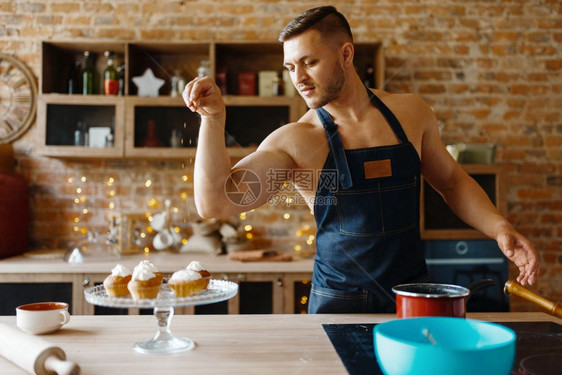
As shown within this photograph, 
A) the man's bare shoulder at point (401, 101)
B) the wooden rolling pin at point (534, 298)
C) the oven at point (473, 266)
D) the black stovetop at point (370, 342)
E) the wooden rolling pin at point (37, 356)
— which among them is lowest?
the oven at point (473, 266)

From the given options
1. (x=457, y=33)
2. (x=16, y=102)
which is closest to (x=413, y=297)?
(x=457, y=33)

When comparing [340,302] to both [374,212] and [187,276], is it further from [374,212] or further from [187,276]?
[187,276]

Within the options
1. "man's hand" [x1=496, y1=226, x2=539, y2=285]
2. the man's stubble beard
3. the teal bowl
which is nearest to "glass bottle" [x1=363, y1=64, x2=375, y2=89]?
the man's stubble beard

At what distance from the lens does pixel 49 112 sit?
301 cm

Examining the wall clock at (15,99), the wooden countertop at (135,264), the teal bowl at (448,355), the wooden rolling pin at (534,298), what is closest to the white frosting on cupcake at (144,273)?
the teal bowl at (448,355)

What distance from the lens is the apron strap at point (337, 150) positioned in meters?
1.56

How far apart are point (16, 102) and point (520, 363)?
10.8 feet

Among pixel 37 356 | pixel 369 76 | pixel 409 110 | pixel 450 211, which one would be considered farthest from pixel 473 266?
pixel 37 356

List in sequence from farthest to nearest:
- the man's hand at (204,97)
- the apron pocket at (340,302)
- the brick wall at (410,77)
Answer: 1. the brick wall at (410,77)
2. the apron pocket at (340,302)
3. the man's hand at (204,97)

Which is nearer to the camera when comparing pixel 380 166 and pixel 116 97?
pixel 380 166

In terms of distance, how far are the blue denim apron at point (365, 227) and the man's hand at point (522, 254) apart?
0.27m

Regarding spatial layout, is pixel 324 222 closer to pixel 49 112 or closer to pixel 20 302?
pixel 20 302

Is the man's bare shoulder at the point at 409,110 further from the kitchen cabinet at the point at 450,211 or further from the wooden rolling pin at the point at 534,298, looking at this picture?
the kitchen cabinet at the point at 450,211

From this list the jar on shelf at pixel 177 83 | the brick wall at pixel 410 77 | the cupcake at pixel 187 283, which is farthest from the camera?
the brick wall at pixel 410 77
